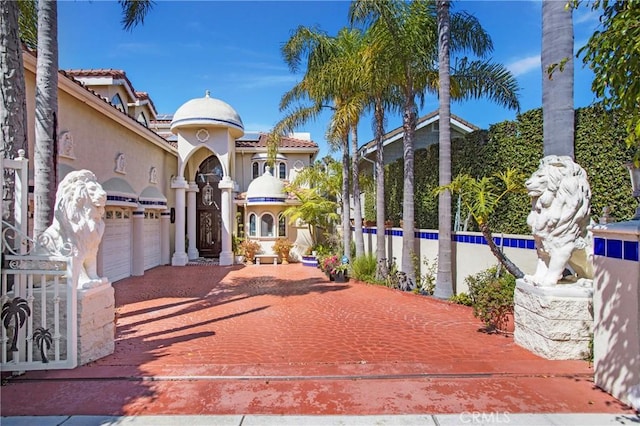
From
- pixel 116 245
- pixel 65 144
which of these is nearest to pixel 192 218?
pixel 116 245

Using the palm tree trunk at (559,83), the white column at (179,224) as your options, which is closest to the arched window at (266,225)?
the white column at (179,224)

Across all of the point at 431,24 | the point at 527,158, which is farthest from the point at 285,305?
the point at 431,24

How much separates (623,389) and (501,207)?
5.07 m

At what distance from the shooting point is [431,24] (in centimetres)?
995

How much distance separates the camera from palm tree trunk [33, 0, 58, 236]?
5.86m

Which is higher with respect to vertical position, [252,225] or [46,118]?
[46,118]

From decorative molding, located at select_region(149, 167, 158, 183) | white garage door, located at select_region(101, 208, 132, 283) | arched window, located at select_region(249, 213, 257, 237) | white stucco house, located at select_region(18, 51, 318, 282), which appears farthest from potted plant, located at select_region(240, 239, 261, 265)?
white garage door, located at select_region(101, 208, 132, 283)

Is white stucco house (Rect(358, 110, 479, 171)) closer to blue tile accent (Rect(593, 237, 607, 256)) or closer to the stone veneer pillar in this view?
blue tile accent (Rect(593, 237, 607, 256))

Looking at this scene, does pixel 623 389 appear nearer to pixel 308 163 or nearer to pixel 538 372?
pixel 538 372

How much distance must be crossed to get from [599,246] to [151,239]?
15512mm

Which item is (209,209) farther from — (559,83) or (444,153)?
(559,83)

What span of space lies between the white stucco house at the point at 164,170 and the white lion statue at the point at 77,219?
14.5 feet

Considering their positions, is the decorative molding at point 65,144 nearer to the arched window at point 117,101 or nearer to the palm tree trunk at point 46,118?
the palm tree trunk at point 46,118

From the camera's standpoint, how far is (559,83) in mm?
6176
